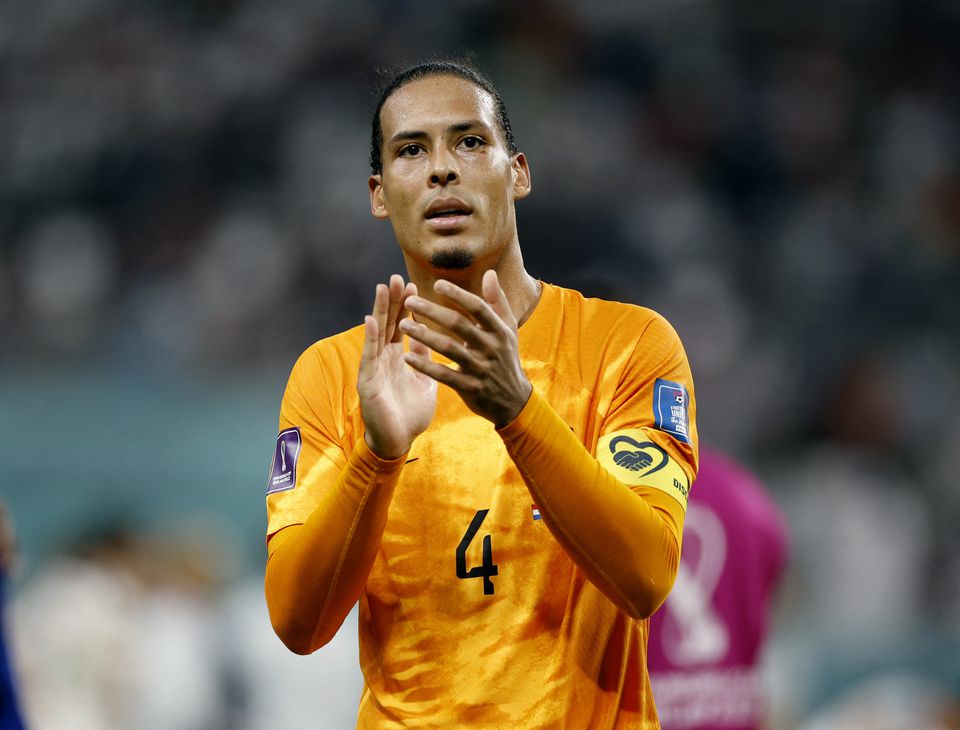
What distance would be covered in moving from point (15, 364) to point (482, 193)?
5780 mm

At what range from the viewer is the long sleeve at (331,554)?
2682mm

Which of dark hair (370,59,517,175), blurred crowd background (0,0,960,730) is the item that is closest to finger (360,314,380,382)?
dark hair (370,59,517,175)

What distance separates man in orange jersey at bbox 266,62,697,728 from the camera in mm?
2592

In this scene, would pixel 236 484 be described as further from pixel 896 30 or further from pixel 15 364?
pixel 896 30

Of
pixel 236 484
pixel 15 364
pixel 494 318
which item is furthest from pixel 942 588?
pixel 494 318

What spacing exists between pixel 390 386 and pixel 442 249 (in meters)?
0.42

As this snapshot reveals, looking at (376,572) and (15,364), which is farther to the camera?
(15,364)

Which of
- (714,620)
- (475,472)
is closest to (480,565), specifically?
(475,472)

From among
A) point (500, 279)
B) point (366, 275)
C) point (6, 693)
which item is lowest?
point (6, 693)

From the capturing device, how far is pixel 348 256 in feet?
31.0

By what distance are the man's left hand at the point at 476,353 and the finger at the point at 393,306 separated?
89mm

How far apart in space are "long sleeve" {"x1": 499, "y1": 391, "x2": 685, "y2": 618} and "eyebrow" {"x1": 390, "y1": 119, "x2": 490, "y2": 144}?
2.39 ft

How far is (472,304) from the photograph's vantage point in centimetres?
246

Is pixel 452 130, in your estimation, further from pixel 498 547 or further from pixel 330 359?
pixel 498 547
